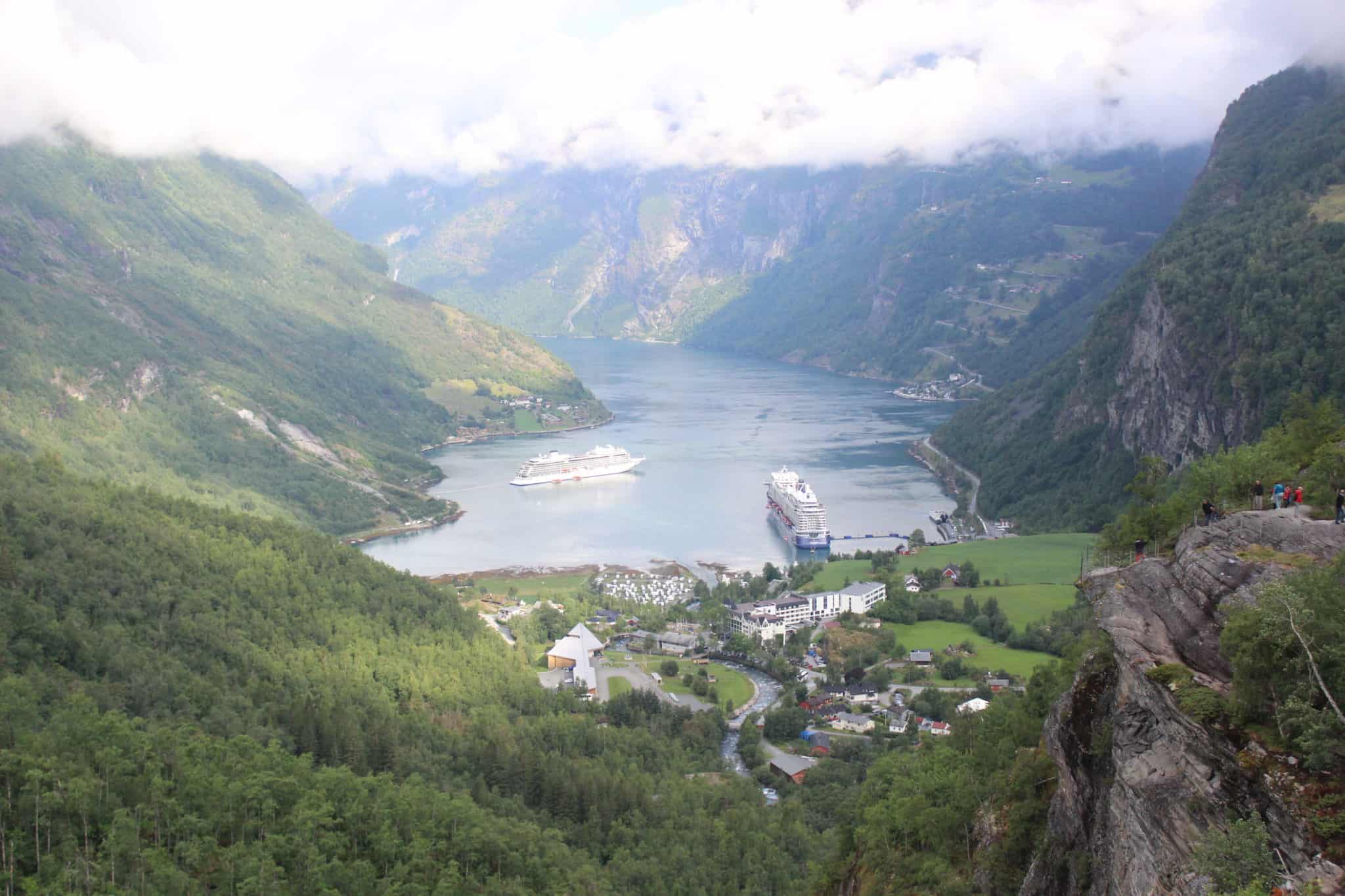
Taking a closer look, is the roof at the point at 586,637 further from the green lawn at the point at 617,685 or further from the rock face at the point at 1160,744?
the rock face at the point at 1160,744

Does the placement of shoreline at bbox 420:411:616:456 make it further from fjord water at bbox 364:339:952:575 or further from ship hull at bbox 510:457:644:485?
ship hull at bbox 510:457:644:485

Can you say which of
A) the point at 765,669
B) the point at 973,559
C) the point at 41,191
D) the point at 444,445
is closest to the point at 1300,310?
the point at 973,559

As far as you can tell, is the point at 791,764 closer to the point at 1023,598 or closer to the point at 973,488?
the point at 1023,598

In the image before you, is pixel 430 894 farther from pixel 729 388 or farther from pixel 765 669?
pixel 729 388

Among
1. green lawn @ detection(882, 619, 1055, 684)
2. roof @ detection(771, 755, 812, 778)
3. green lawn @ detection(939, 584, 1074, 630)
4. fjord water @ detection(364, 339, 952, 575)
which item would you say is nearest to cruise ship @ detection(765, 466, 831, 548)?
fjord water @ detection(364, 339, 952, 575)

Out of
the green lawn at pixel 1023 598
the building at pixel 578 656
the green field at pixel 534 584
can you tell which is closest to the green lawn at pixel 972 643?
the green lawn at pixel 1023 598

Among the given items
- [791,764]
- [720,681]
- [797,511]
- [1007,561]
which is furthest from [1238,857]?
[797,511]
